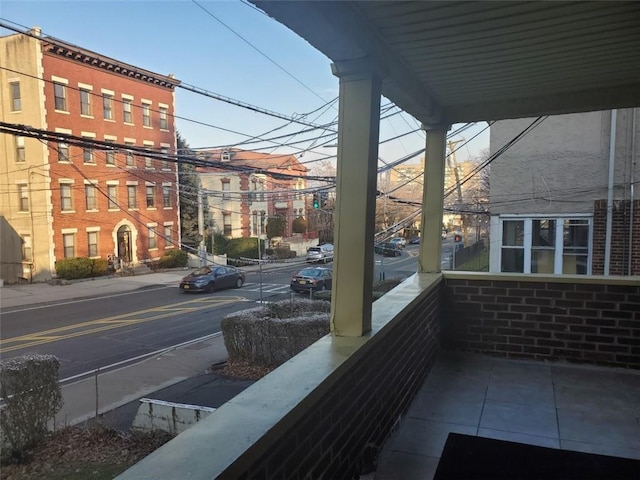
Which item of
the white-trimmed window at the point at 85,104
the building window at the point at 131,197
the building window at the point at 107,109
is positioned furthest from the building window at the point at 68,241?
the building window at the point at 107,109

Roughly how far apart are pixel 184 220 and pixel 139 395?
21.6m

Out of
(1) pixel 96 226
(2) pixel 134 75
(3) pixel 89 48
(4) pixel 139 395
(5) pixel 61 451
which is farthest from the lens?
(1) pixel 96 226

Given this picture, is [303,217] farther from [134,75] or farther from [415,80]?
[415,80]

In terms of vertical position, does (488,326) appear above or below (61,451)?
above

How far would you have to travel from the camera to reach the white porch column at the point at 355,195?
7.84 feet

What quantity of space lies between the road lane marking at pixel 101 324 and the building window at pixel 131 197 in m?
3.86

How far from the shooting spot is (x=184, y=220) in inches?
1115

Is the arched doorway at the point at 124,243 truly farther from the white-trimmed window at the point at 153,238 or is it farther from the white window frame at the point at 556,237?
the white window frame at the point at 556,237

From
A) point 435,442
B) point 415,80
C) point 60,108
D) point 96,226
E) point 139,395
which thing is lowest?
point 139,395

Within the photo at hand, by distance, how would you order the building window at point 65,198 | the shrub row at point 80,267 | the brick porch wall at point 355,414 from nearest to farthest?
the brick porch wall at point 355,414 → the building window at point 65,198 → the shrub row at point 80,267

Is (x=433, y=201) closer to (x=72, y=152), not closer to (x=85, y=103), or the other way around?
(x=85, y=103)

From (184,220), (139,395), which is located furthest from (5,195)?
(184,220)

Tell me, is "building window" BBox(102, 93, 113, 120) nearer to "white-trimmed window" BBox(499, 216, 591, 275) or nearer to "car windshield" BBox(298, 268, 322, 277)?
"white-trimmed window" BBox(499, 216, 591, 275)

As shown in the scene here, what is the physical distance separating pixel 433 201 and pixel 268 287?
17.6 m
